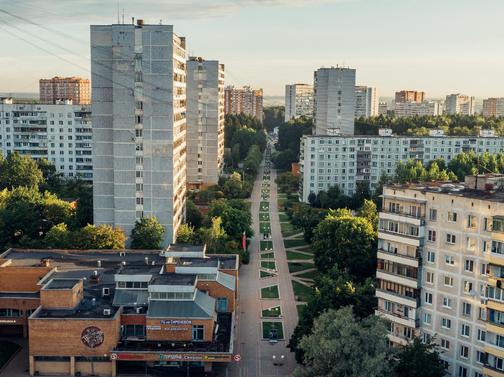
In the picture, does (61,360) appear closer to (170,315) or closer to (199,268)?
(170,315)

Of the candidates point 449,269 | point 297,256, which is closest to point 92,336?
point 449,269

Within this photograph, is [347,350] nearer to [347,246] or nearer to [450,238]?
[450,238]

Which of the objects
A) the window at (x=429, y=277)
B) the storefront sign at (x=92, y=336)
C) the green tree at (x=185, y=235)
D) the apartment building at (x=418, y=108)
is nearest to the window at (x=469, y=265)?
the window at (x=429, y=277)

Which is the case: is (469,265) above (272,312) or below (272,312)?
above

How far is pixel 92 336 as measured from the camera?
30812 millimetres

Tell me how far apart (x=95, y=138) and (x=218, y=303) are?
19699 mm

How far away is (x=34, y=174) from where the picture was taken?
242 feet

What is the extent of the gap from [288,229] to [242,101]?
12121cm

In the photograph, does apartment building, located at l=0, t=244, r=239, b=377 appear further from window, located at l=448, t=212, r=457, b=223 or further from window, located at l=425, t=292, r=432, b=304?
window, located at l=448, t=212, r=457, b=223

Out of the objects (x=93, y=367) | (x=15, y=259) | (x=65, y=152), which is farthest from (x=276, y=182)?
(x=93, y=367)

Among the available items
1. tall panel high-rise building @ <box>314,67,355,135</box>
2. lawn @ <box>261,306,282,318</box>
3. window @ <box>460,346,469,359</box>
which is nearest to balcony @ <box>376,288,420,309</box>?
window @ <box>460,346,469,359</box>

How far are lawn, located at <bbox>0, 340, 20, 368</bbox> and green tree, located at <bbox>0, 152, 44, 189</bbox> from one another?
39.4 metres

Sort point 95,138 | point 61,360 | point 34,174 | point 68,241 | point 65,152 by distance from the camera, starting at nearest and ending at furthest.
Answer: point 61,360 → point 68,241 → point 95,138 → point 34,174 → point 65,152

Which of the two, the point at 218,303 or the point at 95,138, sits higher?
the point at 95,138
